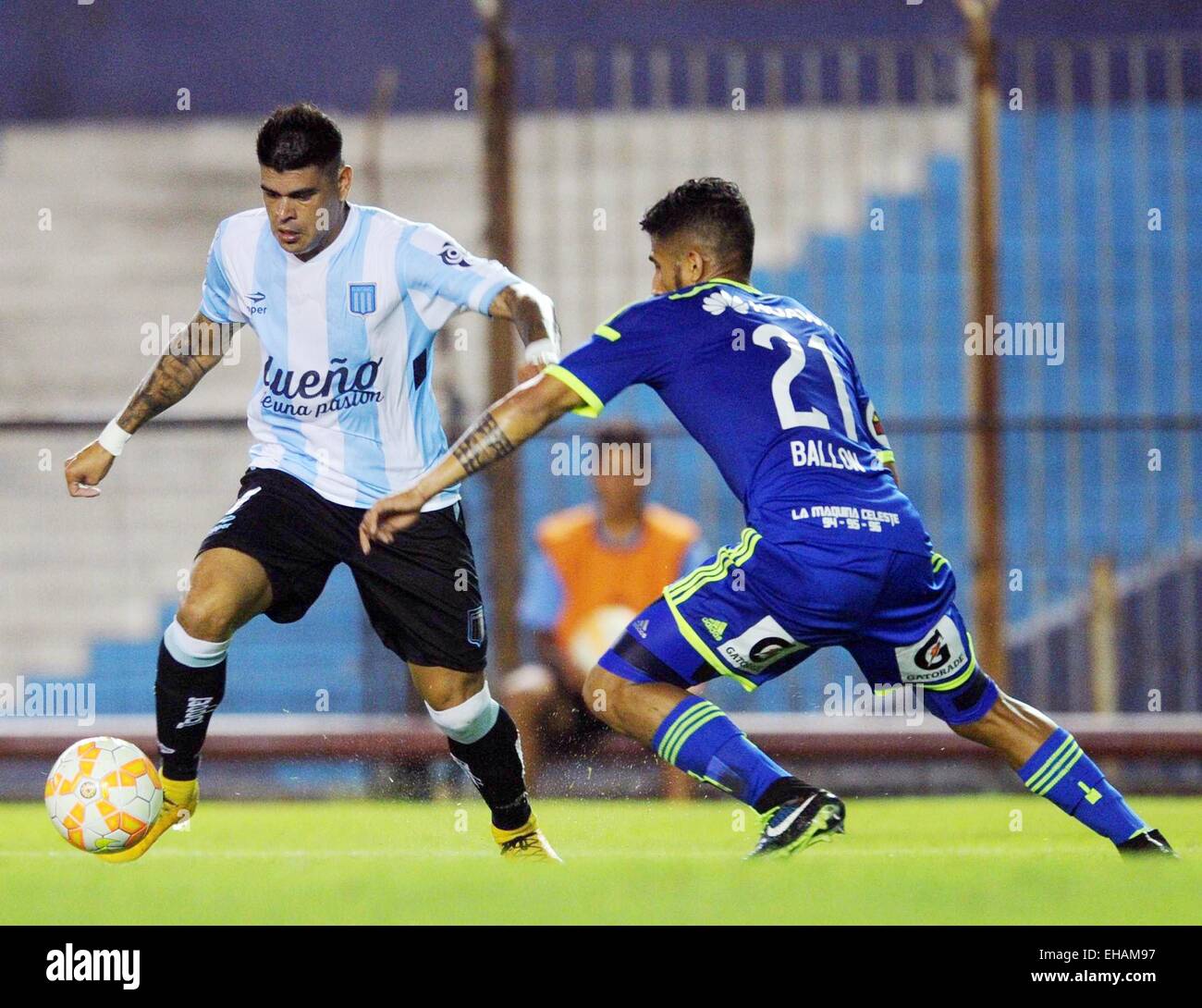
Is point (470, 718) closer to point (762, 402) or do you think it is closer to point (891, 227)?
point (762, 402)

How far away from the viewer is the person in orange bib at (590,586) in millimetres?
7613

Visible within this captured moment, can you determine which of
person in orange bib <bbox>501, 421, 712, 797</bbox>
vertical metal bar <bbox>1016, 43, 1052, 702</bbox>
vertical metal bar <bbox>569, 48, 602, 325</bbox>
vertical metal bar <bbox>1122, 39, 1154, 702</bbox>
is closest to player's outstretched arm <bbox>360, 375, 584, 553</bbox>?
person in orange bib <bbox>501, 421, 712, 797</bbox>

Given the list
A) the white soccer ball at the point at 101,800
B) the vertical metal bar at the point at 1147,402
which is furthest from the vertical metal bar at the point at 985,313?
the white soccer ball at the point at 101,800

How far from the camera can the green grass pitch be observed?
4172mm

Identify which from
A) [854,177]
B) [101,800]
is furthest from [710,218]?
[854,177]

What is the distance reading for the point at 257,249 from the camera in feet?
18.3

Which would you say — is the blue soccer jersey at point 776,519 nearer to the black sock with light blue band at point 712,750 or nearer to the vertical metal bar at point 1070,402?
the black sock with light blue band at point 712,750

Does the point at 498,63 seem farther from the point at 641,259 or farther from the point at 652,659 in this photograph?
the point at 652,659

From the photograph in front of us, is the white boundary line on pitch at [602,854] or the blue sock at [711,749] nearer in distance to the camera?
the blue sock at [711,749]

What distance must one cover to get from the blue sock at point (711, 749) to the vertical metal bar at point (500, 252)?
3254 millimetres
